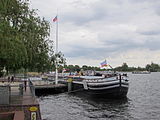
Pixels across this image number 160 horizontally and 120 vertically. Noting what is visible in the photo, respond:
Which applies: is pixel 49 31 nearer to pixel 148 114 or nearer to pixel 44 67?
pixel 44 67

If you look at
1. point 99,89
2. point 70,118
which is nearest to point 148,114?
point 70,118

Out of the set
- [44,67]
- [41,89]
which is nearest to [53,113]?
[44,67]

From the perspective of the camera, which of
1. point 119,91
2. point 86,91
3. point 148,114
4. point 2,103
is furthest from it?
point 86,91

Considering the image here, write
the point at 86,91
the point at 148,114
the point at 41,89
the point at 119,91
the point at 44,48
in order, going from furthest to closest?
the point at 41,89 < the point at 86,91 < the point at 119,91 < the point at 148,114 < the point at 44,48

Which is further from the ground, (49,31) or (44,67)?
(49,31)

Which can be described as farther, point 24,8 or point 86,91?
point 86,91

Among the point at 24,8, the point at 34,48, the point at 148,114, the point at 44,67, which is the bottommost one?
the point at 148,114

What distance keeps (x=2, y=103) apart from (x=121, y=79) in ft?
65.2

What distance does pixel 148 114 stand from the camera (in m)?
20.7

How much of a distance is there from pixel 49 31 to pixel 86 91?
1892cm

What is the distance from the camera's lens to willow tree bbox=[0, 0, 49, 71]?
29.8 feet

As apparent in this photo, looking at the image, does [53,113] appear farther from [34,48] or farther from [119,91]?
[119,91]

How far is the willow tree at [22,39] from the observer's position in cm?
909

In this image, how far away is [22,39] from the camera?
1155 centimetres
